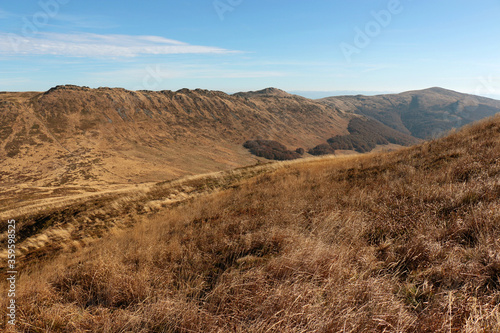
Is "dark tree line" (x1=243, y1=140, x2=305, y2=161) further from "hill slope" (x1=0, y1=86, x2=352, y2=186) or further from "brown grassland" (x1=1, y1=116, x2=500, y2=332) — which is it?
"brown grassland" (x1=1, y1=116, x2=500, y2=332)

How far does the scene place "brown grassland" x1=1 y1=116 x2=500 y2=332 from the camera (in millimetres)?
2289

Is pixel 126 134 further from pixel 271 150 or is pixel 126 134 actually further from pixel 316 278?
pixel 316 278

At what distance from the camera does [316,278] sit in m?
2.99

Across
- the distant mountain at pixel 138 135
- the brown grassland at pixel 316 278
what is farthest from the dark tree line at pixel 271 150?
the brown grassland at pixel 316 278

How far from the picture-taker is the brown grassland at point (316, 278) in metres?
2.29

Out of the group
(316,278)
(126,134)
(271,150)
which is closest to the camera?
→ (316,278)

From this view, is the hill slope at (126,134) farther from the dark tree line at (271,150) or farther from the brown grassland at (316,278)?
the brown grassland at (316,278)

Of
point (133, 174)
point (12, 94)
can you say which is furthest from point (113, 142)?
point (12, 94)

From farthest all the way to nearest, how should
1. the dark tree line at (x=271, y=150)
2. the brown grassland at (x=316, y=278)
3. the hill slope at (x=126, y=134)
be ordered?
the dark tree line at (x=271, y=150) → the hill slope at (x=126, y=134) → the brown grassland at (x=316, y=278)

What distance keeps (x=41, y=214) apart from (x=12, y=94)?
149m

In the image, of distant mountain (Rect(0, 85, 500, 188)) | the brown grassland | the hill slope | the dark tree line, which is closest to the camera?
the brown grassland

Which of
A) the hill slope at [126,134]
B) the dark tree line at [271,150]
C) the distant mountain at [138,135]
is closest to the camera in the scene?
the hill slope at [126,134]

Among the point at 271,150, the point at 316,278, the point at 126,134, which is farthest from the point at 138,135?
the point at 316,278

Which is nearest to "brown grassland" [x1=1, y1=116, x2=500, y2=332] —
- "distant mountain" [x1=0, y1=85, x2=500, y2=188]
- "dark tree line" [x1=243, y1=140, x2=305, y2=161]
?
"distant mountain" [x1=0, y1=85, x2=500, y2=188]
